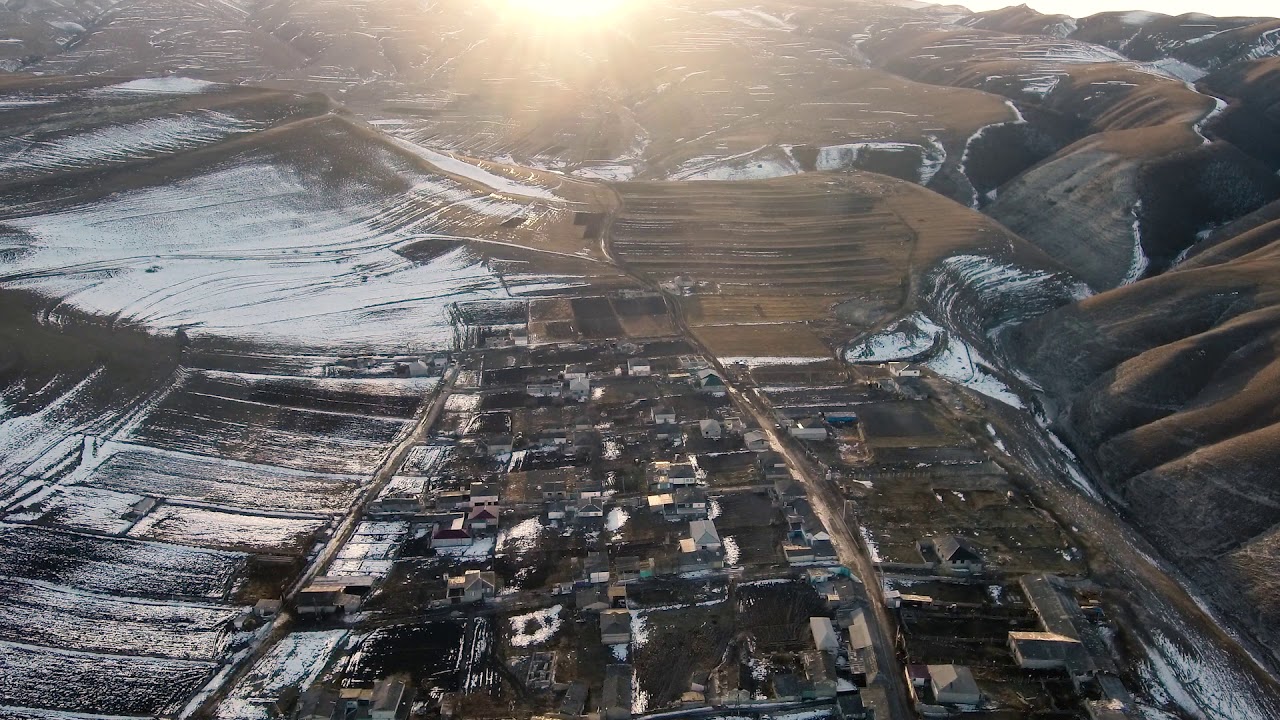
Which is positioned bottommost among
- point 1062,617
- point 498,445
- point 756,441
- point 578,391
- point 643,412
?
point 1062,617

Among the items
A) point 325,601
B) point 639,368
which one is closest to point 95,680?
point 325,601

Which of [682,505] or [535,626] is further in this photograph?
[682,505]

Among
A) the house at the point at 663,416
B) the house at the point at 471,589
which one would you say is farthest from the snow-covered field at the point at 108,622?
the house at the point at 663,416

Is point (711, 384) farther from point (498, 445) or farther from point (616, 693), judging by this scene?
point (616, 693)

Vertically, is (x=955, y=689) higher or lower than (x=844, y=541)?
lower

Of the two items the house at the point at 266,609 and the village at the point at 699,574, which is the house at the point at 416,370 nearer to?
the village at the point at 699,574

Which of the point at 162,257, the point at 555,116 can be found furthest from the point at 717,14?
Answer: the point at 162,257

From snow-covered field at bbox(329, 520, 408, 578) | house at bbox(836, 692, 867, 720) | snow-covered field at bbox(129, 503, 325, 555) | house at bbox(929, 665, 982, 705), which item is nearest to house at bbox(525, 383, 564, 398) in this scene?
snow-covered field at bbox(329, 520, 408, 578)
